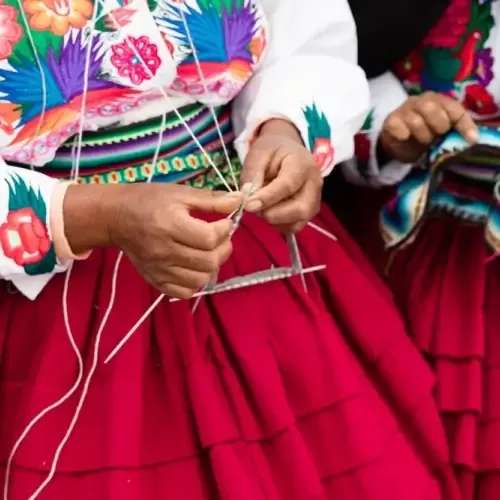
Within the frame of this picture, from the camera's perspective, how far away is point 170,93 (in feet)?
2.53

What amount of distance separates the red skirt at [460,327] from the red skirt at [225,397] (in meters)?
0.03

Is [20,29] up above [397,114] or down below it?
above

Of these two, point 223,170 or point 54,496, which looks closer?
point 54,496

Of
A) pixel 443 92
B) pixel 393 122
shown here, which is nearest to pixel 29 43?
pixel 393 122

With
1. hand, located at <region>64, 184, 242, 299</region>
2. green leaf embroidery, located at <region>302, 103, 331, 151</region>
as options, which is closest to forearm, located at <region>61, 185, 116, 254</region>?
hand, located at <region>64, 184, 242, 299</region>

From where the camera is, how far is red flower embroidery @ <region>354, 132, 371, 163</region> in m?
0.92

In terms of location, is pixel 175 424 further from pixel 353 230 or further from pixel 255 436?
pixel 353 230

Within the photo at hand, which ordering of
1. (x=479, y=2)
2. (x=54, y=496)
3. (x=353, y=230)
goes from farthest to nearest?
(x=353, y=230)
(x=479, y=2)
(x=54, y=496)

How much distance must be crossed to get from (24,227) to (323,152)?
303 millimetres

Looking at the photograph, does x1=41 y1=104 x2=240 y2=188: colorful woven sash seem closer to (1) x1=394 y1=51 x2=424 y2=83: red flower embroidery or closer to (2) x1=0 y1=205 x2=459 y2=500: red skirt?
(2) x1=0 y1=205 x2=459 y2=500: red skirt

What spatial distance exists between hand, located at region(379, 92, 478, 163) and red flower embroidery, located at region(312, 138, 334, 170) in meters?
0.10

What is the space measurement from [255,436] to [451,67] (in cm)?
49

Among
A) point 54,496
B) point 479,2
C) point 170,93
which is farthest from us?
point 479,2

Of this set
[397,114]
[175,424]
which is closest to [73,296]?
[175,424]
